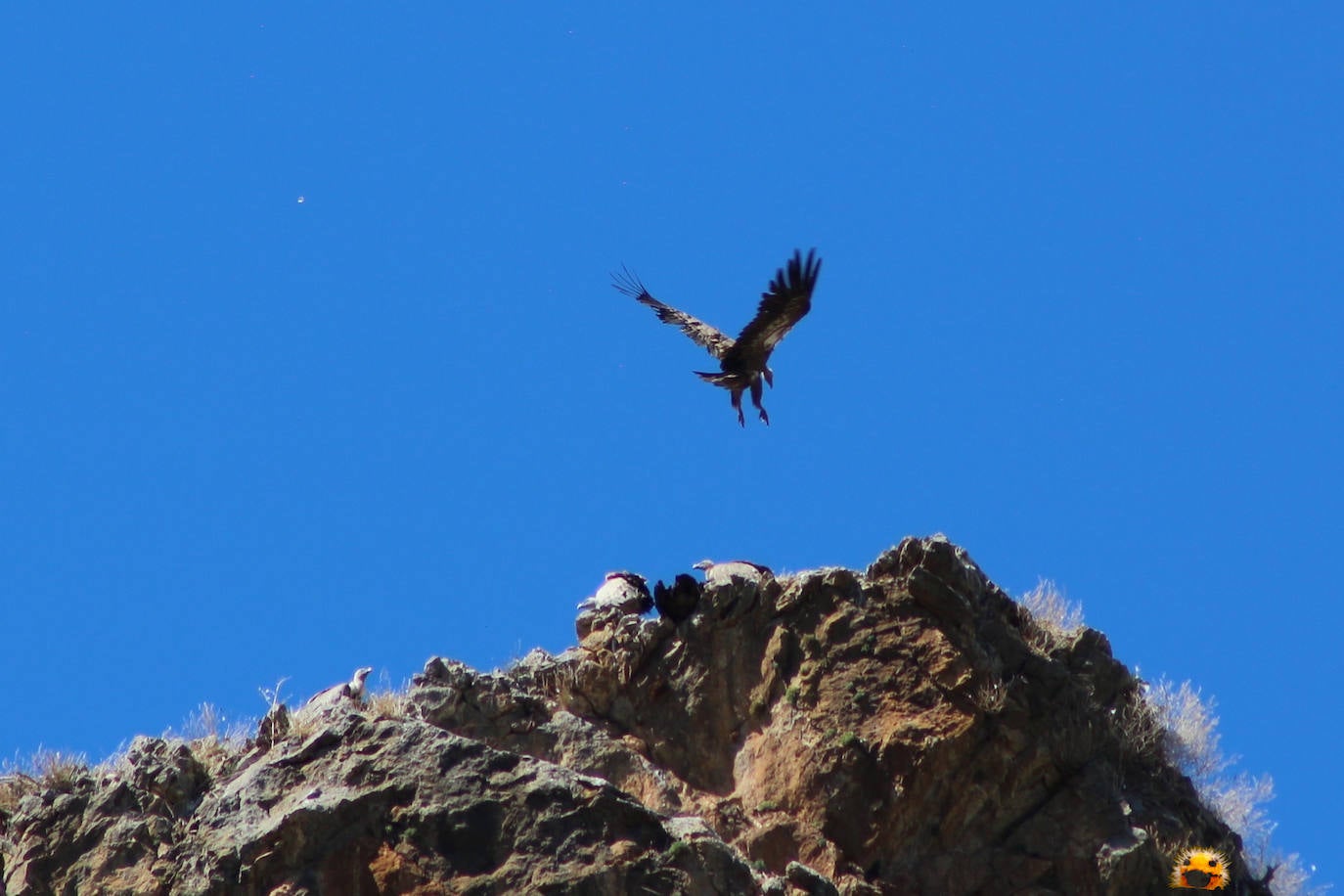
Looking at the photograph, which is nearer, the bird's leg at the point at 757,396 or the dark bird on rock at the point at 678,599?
the dark bird on rock at the point at 678,599

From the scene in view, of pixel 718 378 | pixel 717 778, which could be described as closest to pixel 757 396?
pixel 718 378

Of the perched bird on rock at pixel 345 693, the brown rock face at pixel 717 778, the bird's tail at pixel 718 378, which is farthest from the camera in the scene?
the bird's tail at pixel 718 378

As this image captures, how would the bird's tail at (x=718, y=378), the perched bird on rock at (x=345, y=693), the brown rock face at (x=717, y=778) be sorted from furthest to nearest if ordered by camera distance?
the bird's tail at (x=718, y=378) < the perched bird on rock at (x=345, y=693) < the brown rock face at (x=717, y=778)

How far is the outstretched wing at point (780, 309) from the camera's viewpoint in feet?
51.3

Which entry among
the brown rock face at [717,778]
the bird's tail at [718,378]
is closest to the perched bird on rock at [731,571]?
the brown rock face at [717,778]

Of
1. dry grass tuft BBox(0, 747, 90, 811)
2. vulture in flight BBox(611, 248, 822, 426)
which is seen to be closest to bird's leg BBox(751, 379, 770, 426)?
vulture in flight BBox(611, 248, 822, 426)

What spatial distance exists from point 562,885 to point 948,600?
440cm

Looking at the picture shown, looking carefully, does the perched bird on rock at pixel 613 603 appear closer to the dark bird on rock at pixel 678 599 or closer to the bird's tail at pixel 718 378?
the dark bird on rock at pixel 678 599

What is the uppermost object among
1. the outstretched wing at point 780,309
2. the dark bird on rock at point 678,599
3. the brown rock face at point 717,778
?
the outstretched wing at point 780,309

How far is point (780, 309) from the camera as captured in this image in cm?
Result: 1590

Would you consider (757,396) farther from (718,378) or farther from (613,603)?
(613,603)

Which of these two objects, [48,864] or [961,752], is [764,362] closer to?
[961,752]

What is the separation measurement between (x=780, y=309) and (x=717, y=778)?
4643 millimetres

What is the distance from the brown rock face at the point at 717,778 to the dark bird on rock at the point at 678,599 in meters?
0.08
